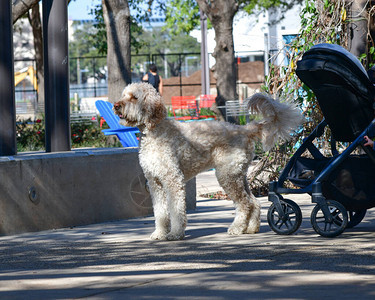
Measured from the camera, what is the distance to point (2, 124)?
9047 mm

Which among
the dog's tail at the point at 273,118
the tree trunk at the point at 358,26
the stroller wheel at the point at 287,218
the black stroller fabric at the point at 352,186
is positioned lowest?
the stroller wheel at the point at 287,218

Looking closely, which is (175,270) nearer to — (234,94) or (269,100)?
(269,100)

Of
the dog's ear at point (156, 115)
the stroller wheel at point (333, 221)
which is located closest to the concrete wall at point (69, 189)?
the dog's ear at point (156, 115)

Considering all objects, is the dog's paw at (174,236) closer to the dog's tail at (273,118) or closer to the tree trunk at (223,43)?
the dog's tail at (273,118)

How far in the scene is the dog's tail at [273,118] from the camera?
8.06m

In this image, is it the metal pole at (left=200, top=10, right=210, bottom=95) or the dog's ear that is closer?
the dog's ear

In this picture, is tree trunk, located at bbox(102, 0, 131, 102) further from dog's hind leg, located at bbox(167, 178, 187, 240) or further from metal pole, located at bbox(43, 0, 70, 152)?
dog's hind leg, located at bbox(167, 178, 187, 240)

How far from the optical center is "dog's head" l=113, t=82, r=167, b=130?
7.62 meters

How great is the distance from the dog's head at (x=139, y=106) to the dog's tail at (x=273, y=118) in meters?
1.07

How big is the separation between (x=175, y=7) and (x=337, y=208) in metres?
40.0

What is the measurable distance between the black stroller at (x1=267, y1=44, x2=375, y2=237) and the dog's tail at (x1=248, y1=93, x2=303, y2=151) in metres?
0.51

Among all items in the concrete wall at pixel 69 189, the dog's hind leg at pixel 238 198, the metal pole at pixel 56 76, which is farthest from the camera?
the metal pole at pixel 56 76

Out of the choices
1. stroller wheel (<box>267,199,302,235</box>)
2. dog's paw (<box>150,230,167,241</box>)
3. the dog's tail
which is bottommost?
dog's paw (<box>150,230,167,241</box>)

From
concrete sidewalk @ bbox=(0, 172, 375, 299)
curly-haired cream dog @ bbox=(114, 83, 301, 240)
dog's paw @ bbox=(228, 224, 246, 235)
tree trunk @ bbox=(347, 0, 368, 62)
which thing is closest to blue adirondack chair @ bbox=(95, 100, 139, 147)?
tree trunk @ bbox=(347, 0, 368, 62)
